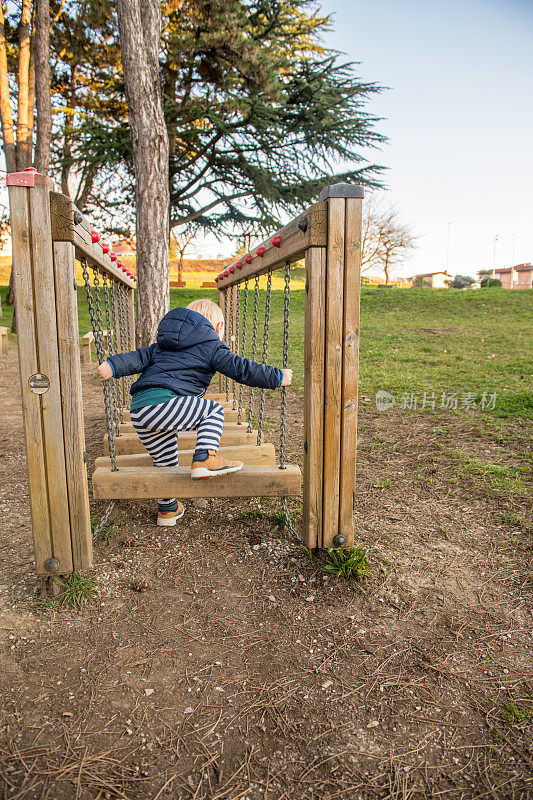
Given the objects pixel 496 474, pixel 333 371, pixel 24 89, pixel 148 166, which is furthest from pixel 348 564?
pixel 24 89

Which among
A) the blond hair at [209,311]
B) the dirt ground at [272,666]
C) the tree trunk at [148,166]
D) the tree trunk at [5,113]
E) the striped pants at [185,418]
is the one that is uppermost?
the tree trunk at [5,113]

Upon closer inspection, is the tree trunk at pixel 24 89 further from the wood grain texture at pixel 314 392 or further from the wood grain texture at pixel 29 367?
the wood grain texture at pixel 314 392

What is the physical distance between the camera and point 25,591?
2.59 meters

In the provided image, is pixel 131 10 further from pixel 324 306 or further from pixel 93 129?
pixel 93 129

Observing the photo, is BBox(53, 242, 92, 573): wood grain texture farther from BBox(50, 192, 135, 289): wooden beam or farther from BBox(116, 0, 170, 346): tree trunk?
BBox(116, 0, 170, 346): tree trunk

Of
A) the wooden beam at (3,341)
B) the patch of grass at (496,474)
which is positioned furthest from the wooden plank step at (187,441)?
the wooden beam at (3,341)

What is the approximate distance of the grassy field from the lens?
23.0 feet

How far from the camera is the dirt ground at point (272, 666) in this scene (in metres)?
1.60

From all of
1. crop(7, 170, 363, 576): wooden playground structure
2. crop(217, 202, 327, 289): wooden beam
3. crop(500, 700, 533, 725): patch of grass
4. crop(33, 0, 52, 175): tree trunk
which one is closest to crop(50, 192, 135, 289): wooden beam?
crop(7, 170, 363, 576): wooden playground structure

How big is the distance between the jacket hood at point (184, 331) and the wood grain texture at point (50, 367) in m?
0.67

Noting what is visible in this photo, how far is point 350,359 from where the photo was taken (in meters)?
2.51

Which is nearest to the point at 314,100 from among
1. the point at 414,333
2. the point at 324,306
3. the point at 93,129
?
the point at 93,129

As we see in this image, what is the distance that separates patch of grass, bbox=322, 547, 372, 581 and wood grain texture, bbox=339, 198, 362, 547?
0.05 metres

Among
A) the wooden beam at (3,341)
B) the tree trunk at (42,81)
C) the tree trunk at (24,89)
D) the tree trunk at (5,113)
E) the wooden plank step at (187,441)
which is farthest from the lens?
the tree trunk at (5,113)
